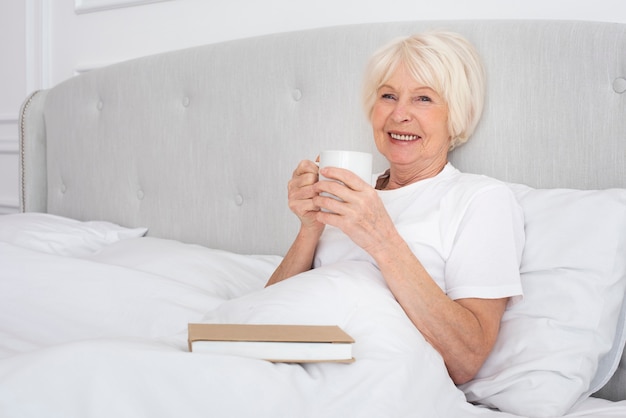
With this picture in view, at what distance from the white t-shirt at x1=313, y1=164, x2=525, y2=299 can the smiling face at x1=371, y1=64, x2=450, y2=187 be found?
47 millimetres

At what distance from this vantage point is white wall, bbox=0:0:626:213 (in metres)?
1.60

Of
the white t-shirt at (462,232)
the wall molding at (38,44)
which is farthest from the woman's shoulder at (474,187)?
the wall molding at (38,44)

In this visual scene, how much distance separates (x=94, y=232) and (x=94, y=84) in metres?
0.55

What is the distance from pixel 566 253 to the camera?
1138mm

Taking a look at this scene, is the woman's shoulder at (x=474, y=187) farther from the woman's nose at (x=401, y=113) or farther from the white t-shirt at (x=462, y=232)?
the woman's nose at (x=401, y=113)

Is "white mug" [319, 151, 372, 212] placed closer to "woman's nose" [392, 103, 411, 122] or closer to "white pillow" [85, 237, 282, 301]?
"woman's nose" [392, 103, 411, 122]

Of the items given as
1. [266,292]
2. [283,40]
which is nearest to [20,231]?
[283,40]

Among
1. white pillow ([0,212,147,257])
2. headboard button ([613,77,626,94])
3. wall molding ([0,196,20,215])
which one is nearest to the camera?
headboard button ([613,77,626,94])

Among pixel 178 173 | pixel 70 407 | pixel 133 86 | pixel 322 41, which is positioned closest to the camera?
pixel 70 407

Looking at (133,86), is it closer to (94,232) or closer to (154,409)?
(94,232)

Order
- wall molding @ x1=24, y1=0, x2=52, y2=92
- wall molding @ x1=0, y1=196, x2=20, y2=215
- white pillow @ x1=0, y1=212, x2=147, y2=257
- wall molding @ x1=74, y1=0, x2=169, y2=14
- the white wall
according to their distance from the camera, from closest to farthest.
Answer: the white wall < white pillow @ x1=0, y1=212, x2=147, y2=257 < wall molding @ x1=74, y1=0, x2=169, y2=14 < wall molding @ x1=24, y1=0, x2=52, y2=92 < wall molding @ x1=0, y1=196, x2=20, y2=215

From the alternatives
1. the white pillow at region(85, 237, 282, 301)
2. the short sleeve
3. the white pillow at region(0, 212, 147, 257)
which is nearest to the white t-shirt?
the short sleeve

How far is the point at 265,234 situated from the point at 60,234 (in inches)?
22.7

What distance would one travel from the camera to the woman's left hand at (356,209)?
3.44ft
